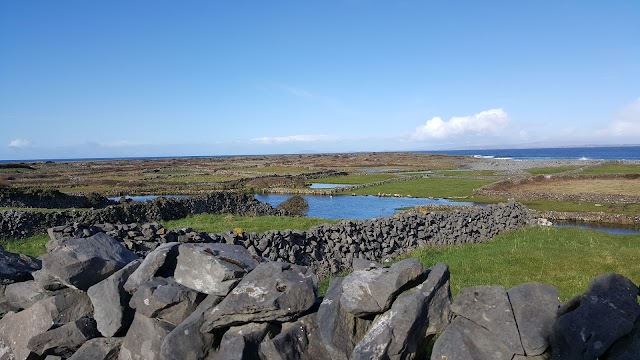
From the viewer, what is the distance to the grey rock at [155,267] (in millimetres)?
7336

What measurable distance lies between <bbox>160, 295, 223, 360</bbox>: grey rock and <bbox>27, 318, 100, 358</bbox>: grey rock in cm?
197

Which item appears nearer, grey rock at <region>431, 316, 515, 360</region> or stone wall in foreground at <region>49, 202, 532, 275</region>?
grey rock at <region>431, 316, 515, 360</region>

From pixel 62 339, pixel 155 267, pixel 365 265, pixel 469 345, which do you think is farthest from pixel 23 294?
pixel 469 345

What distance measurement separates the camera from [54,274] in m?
7.70

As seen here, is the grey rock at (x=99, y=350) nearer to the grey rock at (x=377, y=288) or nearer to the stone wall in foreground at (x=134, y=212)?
the grey rock at (x=377, y=288)

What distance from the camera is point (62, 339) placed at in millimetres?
7434

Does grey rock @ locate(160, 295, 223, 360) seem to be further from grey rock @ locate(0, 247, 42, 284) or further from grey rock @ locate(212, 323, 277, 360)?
grey rock @ locate(0, 247, 42, 284)

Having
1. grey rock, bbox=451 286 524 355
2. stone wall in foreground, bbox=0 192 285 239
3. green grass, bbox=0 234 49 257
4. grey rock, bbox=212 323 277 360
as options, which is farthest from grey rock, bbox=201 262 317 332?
stone wall in foreground, bbox=0 192 285 239

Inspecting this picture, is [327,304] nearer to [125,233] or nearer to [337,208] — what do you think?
[125,233]

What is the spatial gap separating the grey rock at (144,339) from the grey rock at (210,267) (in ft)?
2.41

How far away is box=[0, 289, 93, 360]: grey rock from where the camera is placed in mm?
Answer: 7655

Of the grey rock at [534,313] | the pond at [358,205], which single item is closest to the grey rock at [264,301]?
the grey rock at [534,313]

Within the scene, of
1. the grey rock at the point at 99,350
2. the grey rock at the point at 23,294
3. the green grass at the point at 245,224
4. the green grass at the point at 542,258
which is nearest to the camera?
the grey rock at the point at 99,350

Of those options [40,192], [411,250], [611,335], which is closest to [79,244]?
[611,335]
